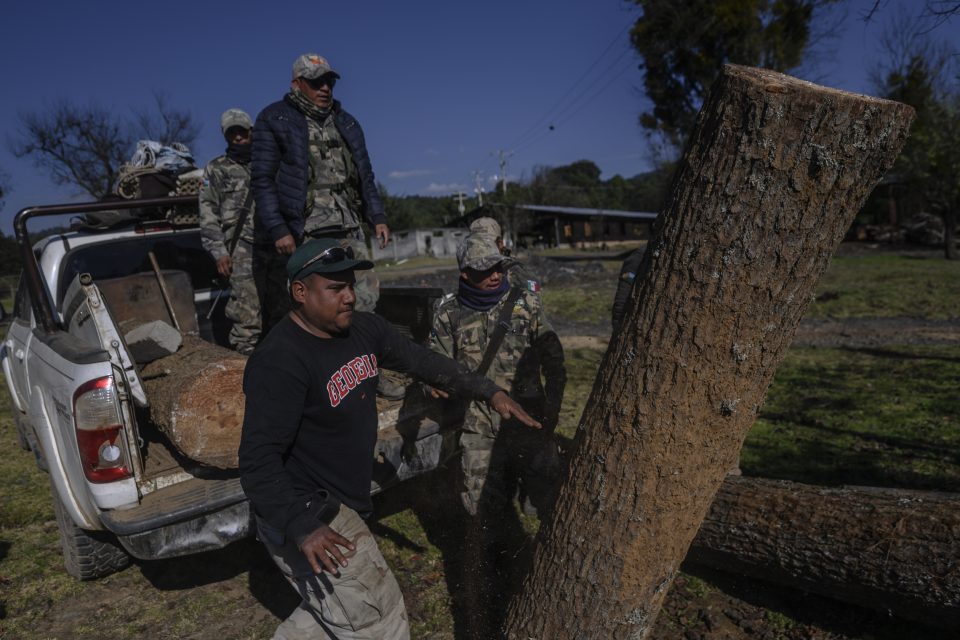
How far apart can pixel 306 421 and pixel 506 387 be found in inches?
68.3

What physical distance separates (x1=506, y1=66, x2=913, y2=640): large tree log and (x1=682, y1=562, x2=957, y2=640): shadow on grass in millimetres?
1200

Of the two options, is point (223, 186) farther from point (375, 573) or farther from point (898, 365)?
point (898, 365)

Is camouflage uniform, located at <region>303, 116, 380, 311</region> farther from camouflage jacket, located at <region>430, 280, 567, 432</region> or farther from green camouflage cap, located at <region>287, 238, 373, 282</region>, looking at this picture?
green camouflage cap, located at <region>287, 238, 373, 282</region>

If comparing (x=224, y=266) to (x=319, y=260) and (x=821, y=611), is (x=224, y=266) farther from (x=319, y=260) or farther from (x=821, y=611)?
(x=821, y=611)

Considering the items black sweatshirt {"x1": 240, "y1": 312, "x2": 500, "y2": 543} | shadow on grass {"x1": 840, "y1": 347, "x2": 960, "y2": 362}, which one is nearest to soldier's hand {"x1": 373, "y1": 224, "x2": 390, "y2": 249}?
black sweatshirt {"x1": 240, "y1": 312, "x2": 500, "y2": 543}

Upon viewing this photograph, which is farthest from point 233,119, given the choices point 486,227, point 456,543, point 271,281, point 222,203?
point 456,543

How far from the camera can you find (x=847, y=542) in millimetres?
2850

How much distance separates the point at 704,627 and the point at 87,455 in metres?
3.01

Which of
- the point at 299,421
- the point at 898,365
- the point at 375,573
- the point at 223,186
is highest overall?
the point at 223,186

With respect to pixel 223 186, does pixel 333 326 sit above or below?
below

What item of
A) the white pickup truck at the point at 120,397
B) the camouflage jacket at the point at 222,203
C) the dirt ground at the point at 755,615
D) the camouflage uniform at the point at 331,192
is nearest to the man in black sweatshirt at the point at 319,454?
the white pickup truck at the point at 120,397

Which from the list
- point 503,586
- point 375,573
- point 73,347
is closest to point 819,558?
point 503,586

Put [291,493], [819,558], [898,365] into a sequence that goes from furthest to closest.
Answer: [898,365], [819,558], [291,493]

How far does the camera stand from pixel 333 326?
2553mm
